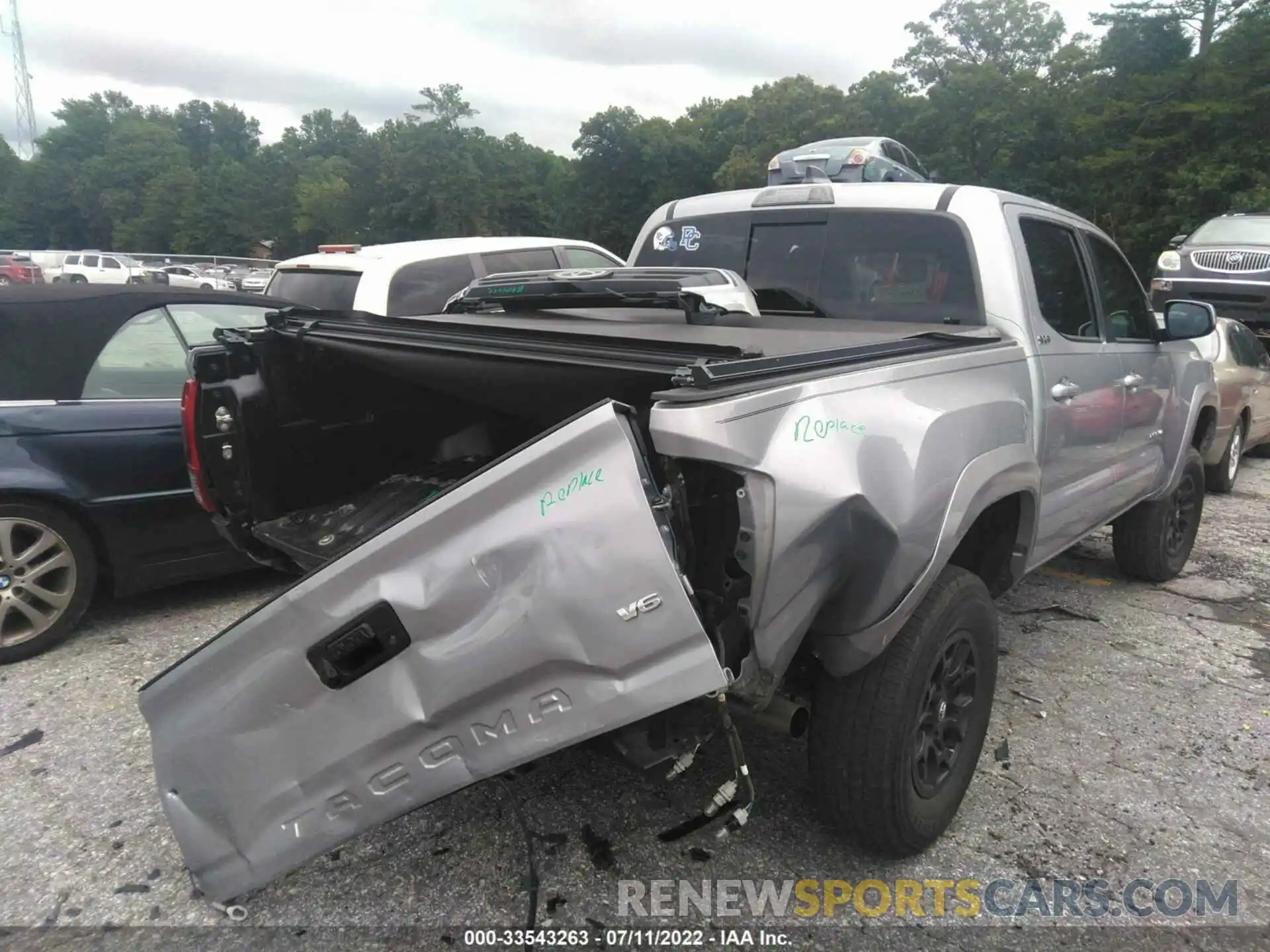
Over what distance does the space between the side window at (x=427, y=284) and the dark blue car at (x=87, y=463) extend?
181cm

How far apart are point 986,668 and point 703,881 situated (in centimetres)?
108

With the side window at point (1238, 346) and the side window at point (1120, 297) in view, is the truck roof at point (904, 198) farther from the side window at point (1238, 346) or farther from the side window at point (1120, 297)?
the side window at point (1238, 346)

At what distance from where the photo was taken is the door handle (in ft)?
10.9

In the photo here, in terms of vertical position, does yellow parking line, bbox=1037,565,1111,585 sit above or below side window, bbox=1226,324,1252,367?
below

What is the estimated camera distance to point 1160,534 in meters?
4.95

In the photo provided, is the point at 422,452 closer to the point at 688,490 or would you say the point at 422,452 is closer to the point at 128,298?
the point at 128,298

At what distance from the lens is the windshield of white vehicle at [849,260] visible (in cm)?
347

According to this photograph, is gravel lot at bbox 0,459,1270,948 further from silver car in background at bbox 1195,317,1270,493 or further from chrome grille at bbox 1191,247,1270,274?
chrome grille at bbox 1191,247,1270,274

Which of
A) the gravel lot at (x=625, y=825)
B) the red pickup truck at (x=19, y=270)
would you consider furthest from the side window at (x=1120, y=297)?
the red pickup truck at (x=19, y=270)

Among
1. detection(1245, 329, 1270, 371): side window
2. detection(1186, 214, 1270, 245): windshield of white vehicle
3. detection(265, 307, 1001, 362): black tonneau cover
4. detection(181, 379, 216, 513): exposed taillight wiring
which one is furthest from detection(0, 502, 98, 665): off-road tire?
detection(1186, 214, 1270, 245): windshield of white vehicle

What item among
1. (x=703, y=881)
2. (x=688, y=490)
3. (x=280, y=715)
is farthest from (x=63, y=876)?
(x=688, y=490)

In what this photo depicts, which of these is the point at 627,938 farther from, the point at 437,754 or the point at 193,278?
the point at 193,278

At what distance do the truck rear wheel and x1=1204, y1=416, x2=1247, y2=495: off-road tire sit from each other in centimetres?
610

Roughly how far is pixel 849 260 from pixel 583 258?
4374mm
